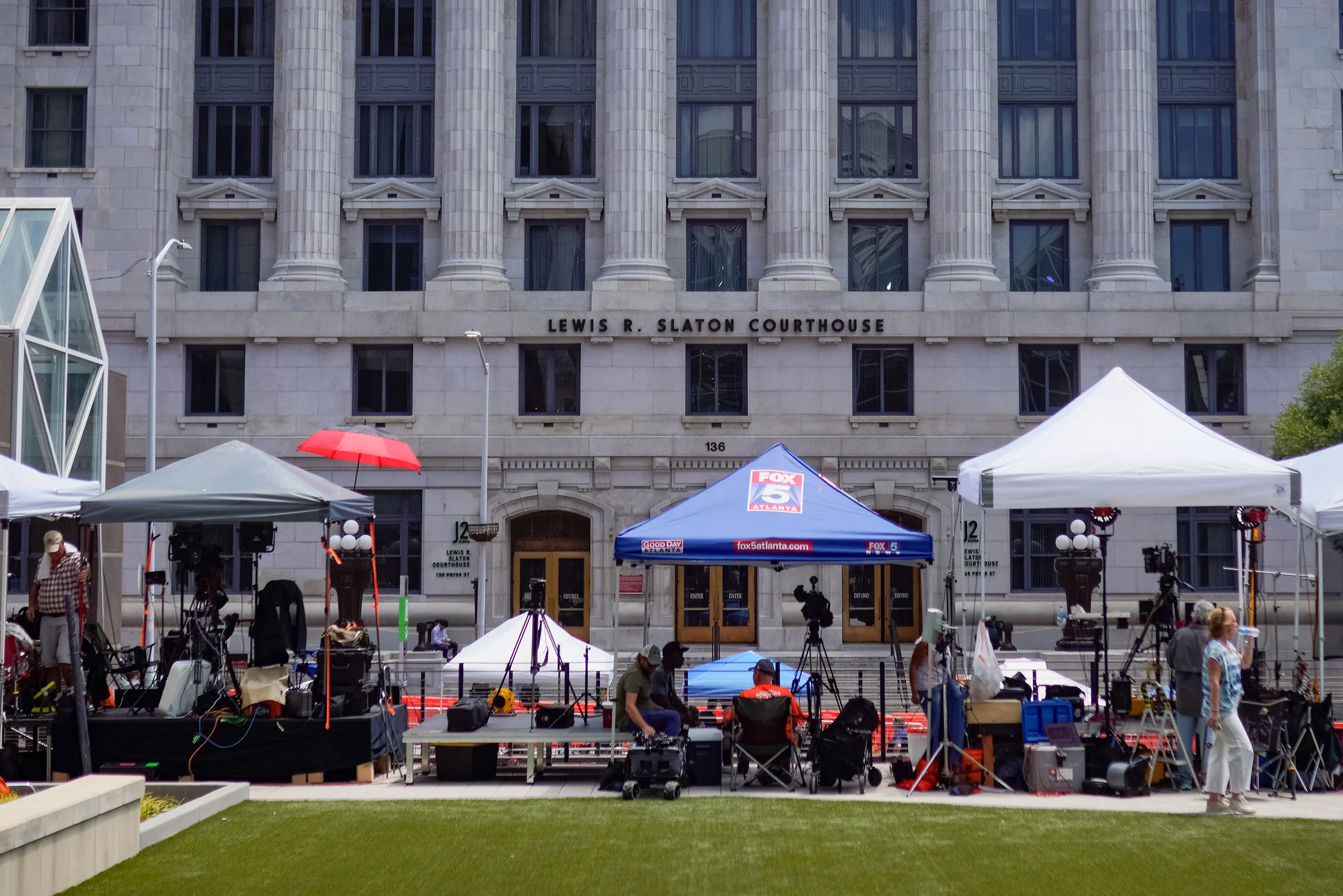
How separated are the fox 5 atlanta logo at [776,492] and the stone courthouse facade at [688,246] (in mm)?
22842

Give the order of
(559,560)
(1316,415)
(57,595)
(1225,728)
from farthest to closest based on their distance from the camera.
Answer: (559,560) → (1316,415) → (57,595) → (1225,728)

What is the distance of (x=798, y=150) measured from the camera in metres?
41.5

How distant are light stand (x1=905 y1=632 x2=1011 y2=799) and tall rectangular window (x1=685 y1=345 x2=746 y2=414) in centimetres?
2571

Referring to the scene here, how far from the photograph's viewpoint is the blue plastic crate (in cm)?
1579

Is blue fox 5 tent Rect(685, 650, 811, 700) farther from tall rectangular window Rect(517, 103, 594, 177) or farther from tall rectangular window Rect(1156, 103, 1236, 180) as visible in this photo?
tall rectangular window Rect(1156, 103, 1236, 180)

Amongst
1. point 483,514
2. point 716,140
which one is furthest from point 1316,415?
point 483,514

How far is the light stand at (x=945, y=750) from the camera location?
15609 mm

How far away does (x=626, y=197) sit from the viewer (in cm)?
4153

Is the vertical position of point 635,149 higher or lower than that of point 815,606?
higher

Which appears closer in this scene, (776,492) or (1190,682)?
(1190,682)

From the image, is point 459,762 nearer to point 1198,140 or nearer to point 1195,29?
point 1198,140

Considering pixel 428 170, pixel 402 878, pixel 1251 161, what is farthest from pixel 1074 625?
pixel 402 878

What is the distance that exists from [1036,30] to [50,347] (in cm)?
2993

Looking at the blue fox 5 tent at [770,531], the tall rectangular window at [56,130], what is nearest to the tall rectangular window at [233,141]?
the tall rectangular window at [56,130]
